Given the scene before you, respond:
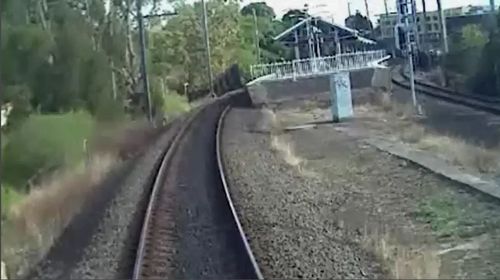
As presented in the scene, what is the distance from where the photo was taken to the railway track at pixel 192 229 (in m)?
12.2

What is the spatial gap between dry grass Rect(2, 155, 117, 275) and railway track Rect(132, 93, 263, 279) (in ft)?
5.07

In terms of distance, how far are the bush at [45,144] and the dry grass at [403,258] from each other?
17.1 ft

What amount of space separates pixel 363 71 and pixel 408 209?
170ft

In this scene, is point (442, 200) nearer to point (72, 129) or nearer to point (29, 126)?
point (29, 126)

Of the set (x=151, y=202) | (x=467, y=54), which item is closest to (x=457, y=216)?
(x=151, y=202)

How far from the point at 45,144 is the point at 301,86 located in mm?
50468

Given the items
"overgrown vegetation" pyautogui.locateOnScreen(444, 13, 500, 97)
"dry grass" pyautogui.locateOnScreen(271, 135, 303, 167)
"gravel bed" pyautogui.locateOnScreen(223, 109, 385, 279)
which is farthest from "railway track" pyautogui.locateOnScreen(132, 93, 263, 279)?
"overgrown vegetation" pyautogui.locateOnScreen(444, 13, 500, 97)

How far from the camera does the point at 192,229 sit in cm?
1548

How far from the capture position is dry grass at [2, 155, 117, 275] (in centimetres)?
1395

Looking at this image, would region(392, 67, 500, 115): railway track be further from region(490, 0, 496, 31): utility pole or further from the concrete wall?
region(490, 0, 496, 31): utility pole

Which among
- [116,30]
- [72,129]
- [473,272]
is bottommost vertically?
[473,272]

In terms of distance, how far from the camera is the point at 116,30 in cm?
4800

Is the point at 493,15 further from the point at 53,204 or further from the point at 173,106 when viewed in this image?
the point at 53,204

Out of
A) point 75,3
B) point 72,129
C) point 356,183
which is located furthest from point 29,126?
point 75,3
